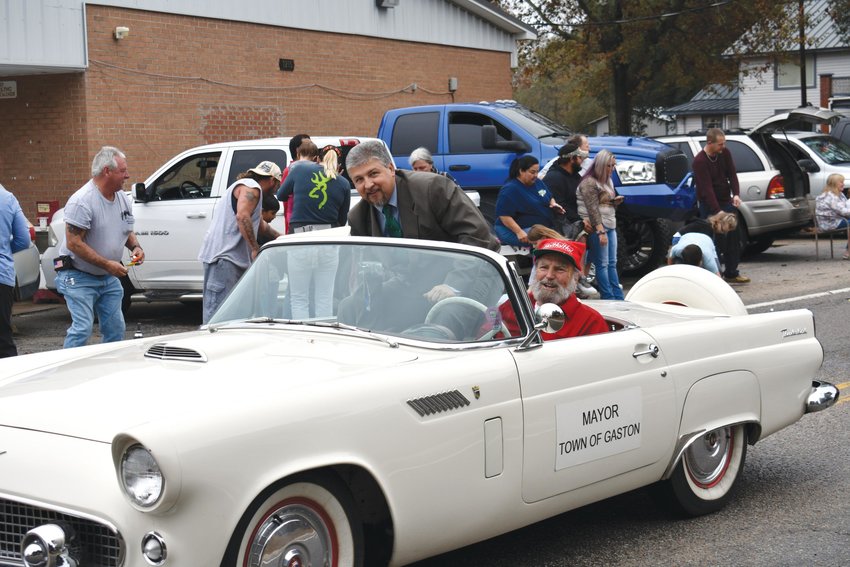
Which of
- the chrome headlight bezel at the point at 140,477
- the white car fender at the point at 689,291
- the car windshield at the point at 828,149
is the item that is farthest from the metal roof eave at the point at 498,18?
the chrome headlight bezel at the point at 140,477

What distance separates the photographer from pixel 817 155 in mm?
18422

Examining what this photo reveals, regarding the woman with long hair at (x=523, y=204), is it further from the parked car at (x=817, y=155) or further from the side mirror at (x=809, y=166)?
the side mirror at (x=809, y=166)

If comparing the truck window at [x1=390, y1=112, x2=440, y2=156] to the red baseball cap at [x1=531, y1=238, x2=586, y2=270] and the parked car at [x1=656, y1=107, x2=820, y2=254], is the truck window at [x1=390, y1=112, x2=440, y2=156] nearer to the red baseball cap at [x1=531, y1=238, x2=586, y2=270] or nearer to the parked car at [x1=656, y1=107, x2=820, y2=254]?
the parked car at [x1=656, y1=107, x2=820, y2=254]

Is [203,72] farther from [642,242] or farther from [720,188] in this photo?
[720,188]

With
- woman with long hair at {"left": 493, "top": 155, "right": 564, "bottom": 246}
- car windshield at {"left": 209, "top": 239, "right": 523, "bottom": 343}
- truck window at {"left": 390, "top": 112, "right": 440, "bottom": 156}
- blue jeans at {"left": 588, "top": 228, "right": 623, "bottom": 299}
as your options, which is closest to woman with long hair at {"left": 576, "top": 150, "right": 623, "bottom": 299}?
blue jeans at {"left": 588, "top": 228, "right": 623, "bottom": 299}

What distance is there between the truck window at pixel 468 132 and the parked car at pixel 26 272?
17.4 feet

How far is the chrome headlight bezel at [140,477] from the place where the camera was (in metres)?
3.36

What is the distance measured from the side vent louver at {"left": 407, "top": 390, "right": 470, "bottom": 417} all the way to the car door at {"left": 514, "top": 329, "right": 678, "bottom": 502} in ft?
1.15

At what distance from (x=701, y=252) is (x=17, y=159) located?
35.2 feet

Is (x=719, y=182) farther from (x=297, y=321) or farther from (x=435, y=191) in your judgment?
(x=297, y=321)

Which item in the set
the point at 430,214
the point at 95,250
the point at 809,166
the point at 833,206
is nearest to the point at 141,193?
the point at 95,250

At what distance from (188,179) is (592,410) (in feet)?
26.8

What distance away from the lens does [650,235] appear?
565 inches

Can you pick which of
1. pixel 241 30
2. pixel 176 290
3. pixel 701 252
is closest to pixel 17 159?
pixel 241 30
